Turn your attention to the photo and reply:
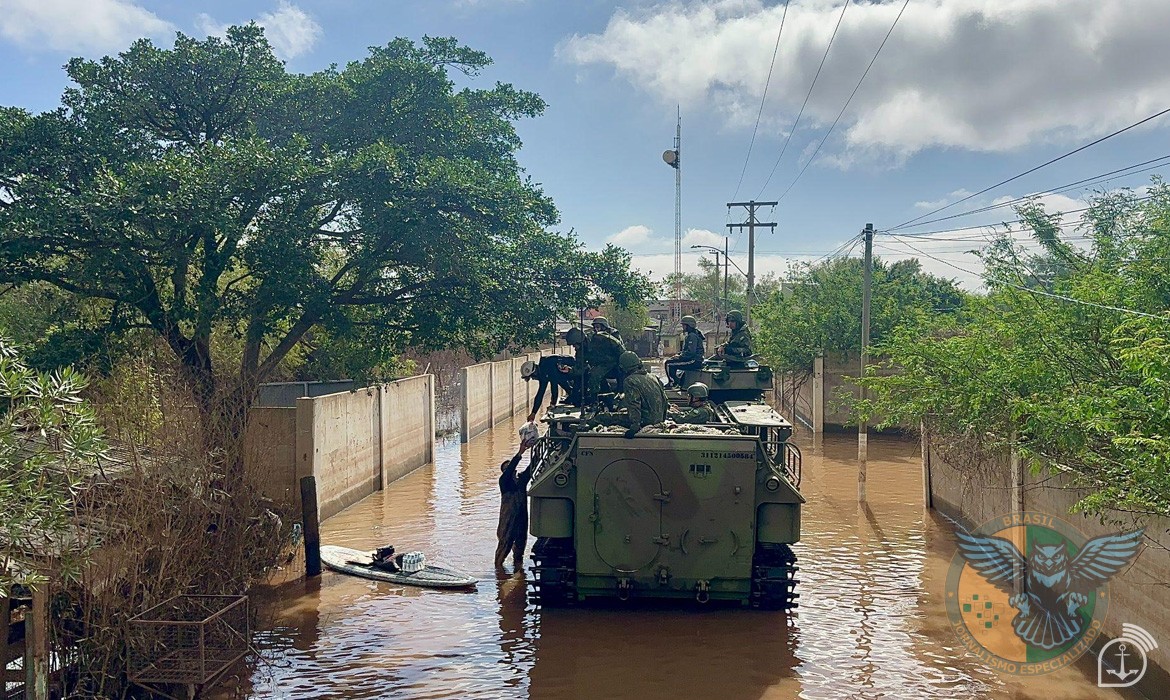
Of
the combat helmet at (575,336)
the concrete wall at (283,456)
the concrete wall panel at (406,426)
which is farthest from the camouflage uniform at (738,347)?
the concrete wall panel at (406,426)

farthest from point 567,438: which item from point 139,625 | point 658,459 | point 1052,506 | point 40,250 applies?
point 40,250

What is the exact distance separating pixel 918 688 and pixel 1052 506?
131 inches

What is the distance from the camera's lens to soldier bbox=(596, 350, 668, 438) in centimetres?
981

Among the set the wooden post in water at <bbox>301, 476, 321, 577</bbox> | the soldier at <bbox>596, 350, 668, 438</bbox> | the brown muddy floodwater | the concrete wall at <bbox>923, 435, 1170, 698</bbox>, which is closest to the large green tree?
the wooden post in water at <bbox>301, 476, 321, 577</bbox>

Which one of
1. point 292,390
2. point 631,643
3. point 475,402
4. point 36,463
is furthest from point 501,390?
point 36,463

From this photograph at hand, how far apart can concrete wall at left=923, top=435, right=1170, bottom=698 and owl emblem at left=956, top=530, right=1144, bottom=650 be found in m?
0.15

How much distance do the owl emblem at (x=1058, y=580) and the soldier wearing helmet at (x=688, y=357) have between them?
5.20 metres

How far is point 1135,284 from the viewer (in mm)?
9133

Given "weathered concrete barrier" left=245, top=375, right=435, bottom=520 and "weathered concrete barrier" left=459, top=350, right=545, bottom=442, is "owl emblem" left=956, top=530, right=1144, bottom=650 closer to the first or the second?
"weathered concrete barrier" left=245, top=375, right=435, bottom=520

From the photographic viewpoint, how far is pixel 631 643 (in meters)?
8.90

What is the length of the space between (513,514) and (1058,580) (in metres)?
6.45

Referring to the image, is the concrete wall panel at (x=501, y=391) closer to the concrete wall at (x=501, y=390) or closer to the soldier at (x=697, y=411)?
the concrete wall at (x=501, y=390)

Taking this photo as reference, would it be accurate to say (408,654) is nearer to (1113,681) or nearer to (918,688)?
(918,688)

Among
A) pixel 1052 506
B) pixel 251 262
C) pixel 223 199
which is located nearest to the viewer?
pixel 1052 506
